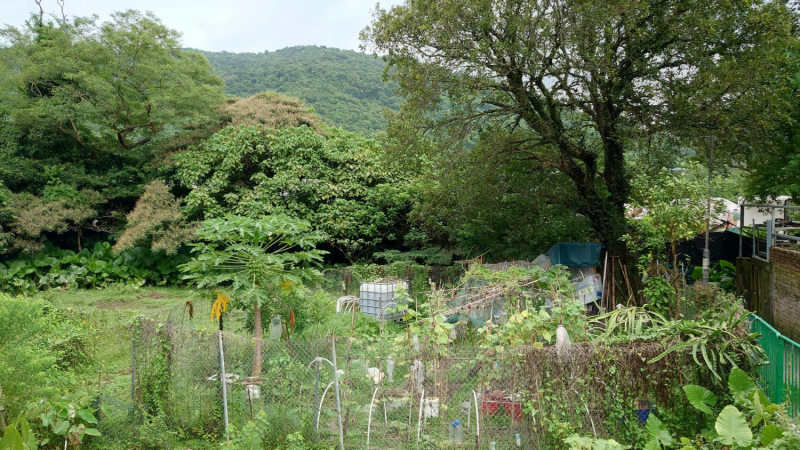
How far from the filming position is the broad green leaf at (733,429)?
4.29m

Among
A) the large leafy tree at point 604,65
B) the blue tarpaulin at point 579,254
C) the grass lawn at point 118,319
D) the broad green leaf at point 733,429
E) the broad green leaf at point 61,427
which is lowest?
the grass lawn at point 118,319

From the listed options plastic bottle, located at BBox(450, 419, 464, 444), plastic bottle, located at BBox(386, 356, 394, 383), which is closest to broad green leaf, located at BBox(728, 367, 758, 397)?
plastic bottle, located at BBox(450, 419, 464, 444)

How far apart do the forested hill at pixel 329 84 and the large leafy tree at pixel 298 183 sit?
10.2 m

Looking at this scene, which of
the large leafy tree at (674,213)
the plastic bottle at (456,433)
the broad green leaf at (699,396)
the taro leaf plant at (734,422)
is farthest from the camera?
the large leafy tree at (674,213)

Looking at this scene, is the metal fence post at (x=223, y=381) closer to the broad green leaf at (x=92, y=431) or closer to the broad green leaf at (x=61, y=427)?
the broad green leaf at (x=92, y=431)

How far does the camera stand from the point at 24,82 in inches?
621

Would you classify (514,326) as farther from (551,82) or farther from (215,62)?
(215,62)

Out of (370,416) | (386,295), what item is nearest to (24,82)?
(386,295)

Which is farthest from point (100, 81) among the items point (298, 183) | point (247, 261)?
point (247, 261)

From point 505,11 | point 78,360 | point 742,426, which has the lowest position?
point 78,360

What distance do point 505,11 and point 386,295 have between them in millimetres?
5960

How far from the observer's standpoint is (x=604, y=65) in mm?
8961

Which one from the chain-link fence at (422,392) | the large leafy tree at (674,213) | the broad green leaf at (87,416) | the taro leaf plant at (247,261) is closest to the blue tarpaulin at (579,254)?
the large leafy tree at (674,213)

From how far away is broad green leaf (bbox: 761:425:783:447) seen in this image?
408 centimetres
